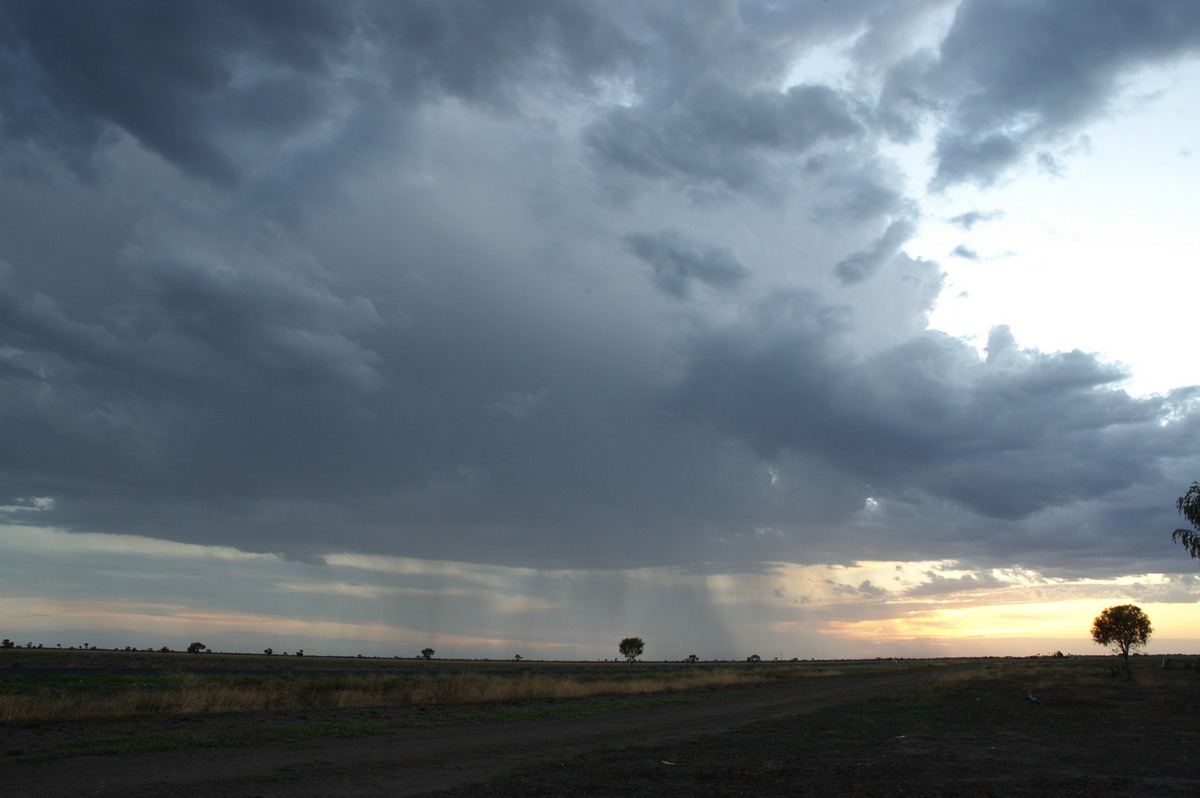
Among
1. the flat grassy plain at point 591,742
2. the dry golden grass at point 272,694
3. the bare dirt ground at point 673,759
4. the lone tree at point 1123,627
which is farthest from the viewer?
the lone tree at point 1123,627

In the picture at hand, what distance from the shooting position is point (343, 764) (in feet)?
56.7

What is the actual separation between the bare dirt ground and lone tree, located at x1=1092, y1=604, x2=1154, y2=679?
169ft

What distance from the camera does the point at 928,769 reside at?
1723 centimetres

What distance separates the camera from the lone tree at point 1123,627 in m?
73.4

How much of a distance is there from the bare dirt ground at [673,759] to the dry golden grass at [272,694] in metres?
2.70

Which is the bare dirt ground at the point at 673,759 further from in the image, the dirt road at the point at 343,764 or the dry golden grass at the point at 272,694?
the dry golden grass at the point at 272,694

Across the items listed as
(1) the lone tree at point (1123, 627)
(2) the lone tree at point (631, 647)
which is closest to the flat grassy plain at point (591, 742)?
(1) the lone tree at point (1123, 627)

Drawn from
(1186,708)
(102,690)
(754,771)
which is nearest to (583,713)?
(754,771)

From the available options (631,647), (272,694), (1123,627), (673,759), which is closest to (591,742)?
(673,759)

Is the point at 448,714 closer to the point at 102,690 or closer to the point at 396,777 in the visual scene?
the point at 396,777

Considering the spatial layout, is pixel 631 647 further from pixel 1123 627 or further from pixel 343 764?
pixel 343 764

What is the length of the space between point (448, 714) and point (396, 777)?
16075mm

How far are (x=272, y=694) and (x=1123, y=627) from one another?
8213 cm

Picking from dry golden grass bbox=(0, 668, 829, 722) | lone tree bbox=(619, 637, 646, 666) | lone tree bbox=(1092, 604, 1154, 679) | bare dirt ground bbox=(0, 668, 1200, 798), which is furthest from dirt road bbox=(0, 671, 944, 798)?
lone tree bbox=(619, 637, 646, 666)
